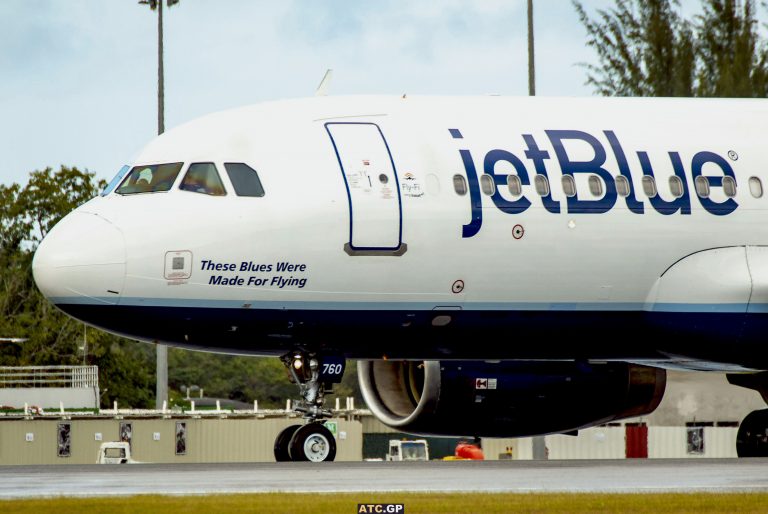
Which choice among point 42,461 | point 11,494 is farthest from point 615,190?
point 42,461

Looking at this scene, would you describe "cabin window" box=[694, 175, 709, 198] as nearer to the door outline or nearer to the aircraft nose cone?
the door outline

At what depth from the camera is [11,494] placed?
14.0m

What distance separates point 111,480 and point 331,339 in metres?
5.22

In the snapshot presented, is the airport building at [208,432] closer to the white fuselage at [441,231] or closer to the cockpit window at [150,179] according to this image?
the white fuselage at [441,231]

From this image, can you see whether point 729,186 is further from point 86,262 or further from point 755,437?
point 86,262

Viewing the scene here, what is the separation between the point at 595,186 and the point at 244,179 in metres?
4.74

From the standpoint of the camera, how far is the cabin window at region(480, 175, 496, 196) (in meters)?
20.7

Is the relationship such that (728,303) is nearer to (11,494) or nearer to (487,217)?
(487,217)

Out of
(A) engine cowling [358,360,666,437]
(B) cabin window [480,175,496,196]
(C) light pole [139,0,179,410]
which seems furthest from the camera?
(C) light pole [139,0,179,410]

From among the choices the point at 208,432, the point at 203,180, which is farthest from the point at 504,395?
the point at 208,432

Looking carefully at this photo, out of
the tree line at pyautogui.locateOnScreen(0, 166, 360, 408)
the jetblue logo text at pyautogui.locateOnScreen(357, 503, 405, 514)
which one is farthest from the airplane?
the tree line at pyautogui.locateOnScreen(0, 166, 360, 408)

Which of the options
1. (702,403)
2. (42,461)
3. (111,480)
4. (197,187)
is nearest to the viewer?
(111,480)

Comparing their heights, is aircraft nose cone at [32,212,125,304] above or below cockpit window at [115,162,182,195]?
below

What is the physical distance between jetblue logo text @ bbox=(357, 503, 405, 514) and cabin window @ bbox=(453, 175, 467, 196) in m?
8.56
